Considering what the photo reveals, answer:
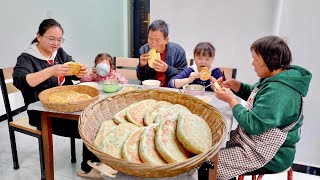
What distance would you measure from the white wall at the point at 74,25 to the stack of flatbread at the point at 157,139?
2609mm

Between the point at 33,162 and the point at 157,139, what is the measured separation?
1.85 metres

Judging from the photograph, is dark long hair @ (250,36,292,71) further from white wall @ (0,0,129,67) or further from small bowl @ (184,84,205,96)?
white wall @ (0,0,129,67)

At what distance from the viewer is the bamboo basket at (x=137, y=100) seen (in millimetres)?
685

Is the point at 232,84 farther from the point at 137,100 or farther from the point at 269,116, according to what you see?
the point at 137,100

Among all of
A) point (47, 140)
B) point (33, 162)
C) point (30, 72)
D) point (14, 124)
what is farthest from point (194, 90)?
point (33, 162)

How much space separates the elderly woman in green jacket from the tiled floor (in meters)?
0.83

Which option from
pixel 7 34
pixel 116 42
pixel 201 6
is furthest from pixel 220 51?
pixel 7 34

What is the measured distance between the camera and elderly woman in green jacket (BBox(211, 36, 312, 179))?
1.14m

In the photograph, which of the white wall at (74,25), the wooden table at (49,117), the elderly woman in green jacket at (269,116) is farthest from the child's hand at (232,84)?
the white wall at (74,25)

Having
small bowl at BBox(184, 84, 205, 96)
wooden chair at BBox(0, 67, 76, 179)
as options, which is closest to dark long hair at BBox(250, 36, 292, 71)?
small bowl at BBox(184, 84, 205, 96)

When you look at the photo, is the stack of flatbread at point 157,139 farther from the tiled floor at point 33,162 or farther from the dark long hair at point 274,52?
the tiled floor at point 33,162

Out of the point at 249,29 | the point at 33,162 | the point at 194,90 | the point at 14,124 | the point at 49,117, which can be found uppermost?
the point at 249,29

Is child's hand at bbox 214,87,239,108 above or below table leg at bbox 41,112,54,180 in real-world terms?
above

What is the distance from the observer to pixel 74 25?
3.79m
